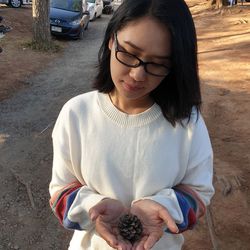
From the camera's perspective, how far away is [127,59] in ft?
4.75

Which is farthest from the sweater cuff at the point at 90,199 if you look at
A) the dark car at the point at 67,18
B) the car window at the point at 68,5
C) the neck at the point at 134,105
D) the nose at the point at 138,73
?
the car window at the point at 68,5

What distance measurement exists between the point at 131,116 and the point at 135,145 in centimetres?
11

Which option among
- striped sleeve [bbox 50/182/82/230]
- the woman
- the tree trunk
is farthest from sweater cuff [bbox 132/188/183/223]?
the tree trunk

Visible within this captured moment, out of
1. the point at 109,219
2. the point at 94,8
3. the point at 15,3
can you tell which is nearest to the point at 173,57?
the point at 109,219

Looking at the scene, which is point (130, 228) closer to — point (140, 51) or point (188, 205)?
point (188, 205)

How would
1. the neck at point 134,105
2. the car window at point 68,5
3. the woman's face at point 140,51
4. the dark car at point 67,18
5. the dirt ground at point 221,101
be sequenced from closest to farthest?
the woman's face at point 140,51
the neck at point 134,105
the dirt ground at point 221,101
the dark car at point 67,18
the car window at point 68,5

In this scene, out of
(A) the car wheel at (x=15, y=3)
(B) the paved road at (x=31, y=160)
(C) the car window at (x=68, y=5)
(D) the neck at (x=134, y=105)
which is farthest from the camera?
(A) the car wheel at (x=15, y=3)

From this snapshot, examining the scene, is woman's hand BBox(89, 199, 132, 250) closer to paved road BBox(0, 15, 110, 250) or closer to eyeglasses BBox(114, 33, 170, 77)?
eyeglasses BBox(114, 33, 170, 77)

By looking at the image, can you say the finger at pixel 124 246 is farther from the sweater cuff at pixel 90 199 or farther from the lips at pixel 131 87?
the lips at pixel 131 87

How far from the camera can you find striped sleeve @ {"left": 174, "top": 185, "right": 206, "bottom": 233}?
1.52 meters

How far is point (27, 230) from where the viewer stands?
13.5 ft

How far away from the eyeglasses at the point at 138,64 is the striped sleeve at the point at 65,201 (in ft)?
1.70

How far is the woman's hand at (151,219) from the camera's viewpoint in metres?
1.43

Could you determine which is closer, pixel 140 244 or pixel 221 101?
pixel 140 244
